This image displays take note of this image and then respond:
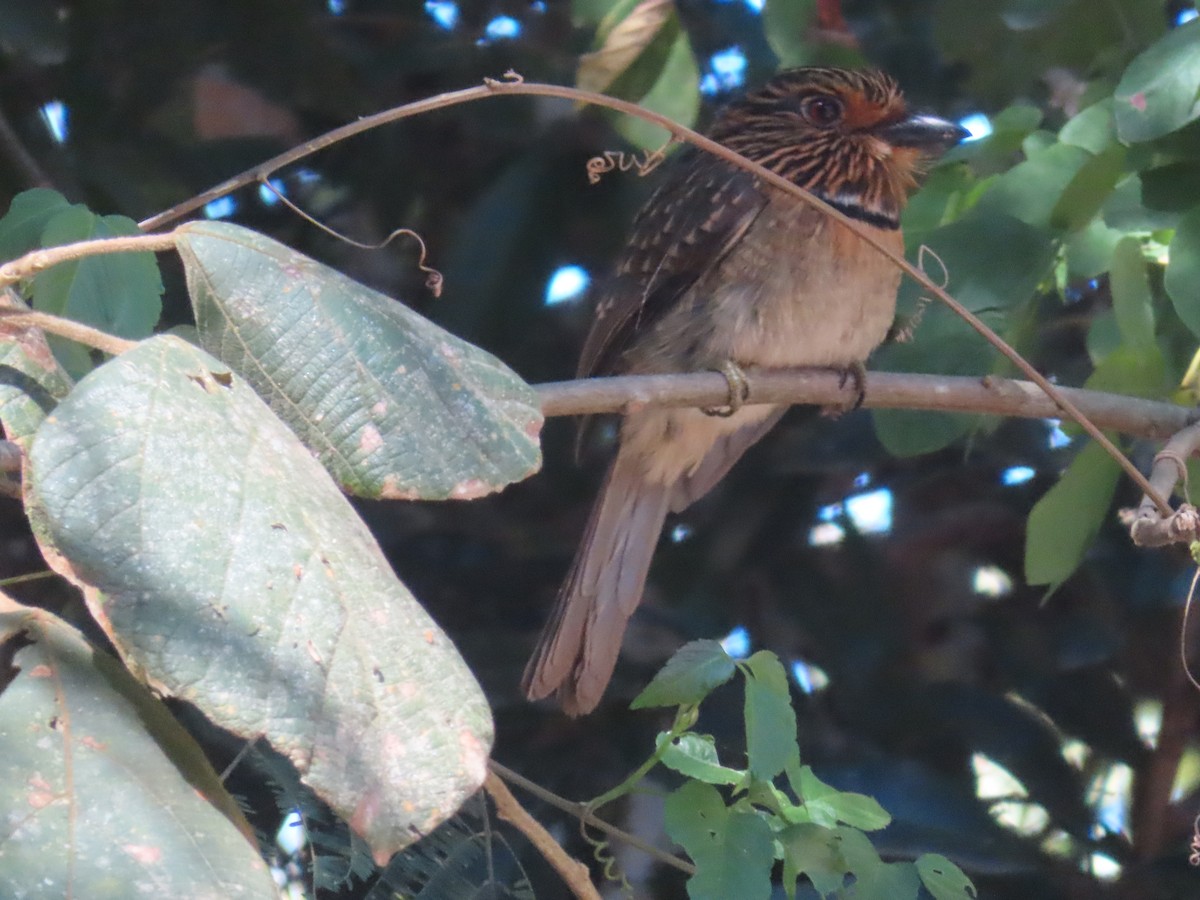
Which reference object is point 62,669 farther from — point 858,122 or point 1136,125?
point 858,122

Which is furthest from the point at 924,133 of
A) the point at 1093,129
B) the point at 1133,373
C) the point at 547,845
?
the point at 547,845

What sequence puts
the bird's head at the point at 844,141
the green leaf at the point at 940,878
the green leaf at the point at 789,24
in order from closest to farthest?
the green leaf at the point at 940,878 → the green leaf at the point at 789,24 → the bird's head at the point at 844,141

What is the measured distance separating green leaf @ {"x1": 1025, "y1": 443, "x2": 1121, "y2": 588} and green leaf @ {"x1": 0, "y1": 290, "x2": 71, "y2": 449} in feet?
4.10

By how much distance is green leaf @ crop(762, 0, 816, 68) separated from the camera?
2.06 m

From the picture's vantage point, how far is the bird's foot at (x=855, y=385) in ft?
6.77

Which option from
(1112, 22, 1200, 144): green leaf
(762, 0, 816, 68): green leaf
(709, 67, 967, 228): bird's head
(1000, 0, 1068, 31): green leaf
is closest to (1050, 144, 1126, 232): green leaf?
(1112, 22, 1200, 144): green leaf

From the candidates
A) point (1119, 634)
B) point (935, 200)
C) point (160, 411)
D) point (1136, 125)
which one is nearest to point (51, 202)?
point (160, 411)

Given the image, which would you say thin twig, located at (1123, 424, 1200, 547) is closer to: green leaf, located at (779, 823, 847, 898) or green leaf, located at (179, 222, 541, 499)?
green leaf, located at (779, 823, 847, 898)

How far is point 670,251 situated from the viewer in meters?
2.46

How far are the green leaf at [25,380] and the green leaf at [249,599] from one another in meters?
0.13

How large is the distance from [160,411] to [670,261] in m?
1.75

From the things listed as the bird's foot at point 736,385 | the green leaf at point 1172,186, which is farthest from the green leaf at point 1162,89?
the bird's foot at point 736,385

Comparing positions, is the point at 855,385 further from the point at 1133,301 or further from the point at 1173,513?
the point at 1173,513

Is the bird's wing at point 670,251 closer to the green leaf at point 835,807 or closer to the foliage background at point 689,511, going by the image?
the foliage background at point 689,511
